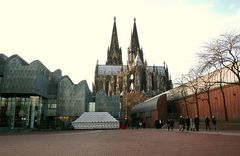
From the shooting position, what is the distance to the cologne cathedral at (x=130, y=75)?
3922 inches

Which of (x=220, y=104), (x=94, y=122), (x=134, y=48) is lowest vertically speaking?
(x=94, y=122)

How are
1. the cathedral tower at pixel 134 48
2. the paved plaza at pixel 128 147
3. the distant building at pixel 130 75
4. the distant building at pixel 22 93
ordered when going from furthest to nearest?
the cathedral tower at pixel 134 48, the distant building at pixel 130 75, the distant building at pixel 22 93, the paved plaza at pixel 128 147

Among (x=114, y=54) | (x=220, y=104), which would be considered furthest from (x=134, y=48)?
(x=220, y=104)

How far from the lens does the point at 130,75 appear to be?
103625 millimetres

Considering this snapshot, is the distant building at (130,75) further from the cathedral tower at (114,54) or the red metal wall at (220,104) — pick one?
the red metal wall at (220,104)

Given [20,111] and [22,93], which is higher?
[22,93]

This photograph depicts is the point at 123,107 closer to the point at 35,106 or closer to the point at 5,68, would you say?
the point at 35,106

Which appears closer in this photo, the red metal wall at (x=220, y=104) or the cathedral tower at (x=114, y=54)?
the red metal wall at (x=220, y=104)

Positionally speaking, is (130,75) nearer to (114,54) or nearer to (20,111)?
(114,54)

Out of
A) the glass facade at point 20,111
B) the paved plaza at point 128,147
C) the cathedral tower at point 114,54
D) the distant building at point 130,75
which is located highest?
the cathedral tower at point 114,54

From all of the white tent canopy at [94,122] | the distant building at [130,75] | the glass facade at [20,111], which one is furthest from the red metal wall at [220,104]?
→ the distant building at [130,75]

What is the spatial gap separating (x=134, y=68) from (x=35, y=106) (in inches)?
2315

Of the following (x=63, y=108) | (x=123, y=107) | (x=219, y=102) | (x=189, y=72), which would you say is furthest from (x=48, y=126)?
(x=123, y=107)

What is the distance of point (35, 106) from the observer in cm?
4809
